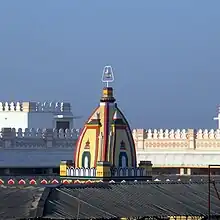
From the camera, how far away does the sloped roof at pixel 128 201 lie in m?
32.0


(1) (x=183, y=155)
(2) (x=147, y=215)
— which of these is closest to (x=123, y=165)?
(2) (x=147, y=215)

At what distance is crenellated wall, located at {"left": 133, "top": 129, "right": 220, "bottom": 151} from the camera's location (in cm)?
6456

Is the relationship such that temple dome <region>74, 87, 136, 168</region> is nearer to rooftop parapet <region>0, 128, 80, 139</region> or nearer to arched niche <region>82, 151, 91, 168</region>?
arched niche <region>82, 151, 91, 168</region>

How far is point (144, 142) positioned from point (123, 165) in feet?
71.9

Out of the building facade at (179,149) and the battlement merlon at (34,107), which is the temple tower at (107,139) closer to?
the building facade at (179,149)

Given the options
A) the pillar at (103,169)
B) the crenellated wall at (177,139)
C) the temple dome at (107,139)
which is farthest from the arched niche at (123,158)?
the crenellated wall at (177,139)

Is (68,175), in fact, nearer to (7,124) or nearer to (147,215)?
(147,215)

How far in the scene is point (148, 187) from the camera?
3534cm

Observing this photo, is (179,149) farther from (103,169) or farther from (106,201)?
(106,201)

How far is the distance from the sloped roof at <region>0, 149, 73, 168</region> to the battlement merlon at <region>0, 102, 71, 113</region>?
14.3ft

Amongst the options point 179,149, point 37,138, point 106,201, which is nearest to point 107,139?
point 106,201

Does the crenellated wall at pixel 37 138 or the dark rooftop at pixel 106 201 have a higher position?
the crenellated wall at pixel 37 138

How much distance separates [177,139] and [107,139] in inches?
840

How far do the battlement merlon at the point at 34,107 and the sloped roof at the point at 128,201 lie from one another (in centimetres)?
3501
